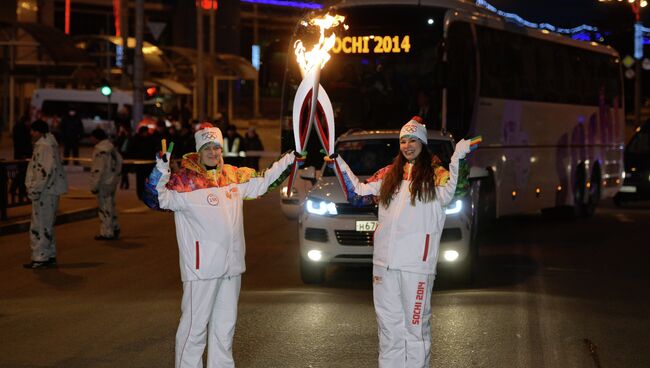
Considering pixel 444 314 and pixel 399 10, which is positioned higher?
pixel 399 10

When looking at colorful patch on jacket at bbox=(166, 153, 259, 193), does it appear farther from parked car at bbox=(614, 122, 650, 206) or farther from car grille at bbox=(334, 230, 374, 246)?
parked car at bbox=(614, 122, 650, 206)

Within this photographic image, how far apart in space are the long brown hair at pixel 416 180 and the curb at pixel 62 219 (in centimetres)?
1274

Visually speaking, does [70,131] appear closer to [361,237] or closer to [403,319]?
[361,237]

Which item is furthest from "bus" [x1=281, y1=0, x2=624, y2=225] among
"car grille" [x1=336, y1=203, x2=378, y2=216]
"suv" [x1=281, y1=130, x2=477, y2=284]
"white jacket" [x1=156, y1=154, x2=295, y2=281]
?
"white jacket" [x1=156, y1=154, x2=295, y2=281]

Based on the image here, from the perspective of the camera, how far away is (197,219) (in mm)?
7238

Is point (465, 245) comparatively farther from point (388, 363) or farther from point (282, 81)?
point (282, 81)

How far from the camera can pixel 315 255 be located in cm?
1270

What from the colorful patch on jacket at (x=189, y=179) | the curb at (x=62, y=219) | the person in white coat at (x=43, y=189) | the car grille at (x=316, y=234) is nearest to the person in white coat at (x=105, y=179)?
the curb at (x=62, y=219)

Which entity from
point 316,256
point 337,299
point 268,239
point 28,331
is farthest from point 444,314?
point 268,239

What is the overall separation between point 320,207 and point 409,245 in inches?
219

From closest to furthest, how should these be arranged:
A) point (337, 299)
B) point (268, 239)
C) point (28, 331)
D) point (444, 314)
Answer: point (28, 331)
point (444, 314)
point (337, 299)
point (268, 239)

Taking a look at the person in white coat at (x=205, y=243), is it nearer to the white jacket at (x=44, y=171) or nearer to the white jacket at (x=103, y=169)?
the white jacket at (x=44, y=171)

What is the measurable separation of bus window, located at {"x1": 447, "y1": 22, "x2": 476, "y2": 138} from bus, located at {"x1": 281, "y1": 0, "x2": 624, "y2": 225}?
0.05 feet

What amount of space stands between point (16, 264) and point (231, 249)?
27.6 feet
